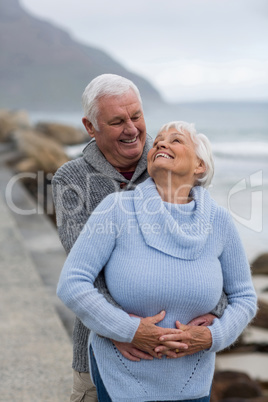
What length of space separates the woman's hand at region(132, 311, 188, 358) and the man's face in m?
0.52

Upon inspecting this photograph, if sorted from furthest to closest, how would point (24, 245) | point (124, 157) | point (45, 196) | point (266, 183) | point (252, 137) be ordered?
point (252, 137), point (266, 183), point (45, 196), point (24, 245), point (124, 157)

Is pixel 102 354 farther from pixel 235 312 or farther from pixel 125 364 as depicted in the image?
pixel 235 312

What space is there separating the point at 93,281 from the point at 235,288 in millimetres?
406

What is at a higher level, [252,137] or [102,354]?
[102,354]

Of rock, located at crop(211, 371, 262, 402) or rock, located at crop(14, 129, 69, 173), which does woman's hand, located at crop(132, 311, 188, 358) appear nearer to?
rock, located at crop(211, 371, 262, 402)

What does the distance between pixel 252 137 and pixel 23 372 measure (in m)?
18.3

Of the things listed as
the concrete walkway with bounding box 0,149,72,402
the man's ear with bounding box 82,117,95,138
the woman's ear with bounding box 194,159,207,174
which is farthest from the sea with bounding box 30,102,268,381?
the concrete walkway with bounding box 0,149,72,402

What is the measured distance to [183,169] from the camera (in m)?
1.62

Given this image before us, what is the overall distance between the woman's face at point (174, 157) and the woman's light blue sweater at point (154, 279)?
60 millimetres

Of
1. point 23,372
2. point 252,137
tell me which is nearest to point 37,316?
point 23,372

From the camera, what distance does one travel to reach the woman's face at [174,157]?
1.61m

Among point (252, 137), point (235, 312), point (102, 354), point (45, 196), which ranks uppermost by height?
point (235, 312)

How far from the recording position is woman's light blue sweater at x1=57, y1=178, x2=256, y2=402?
1536mm

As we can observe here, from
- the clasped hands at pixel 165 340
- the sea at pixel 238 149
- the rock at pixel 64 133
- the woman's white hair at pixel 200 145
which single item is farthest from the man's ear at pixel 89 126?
the rock at pixel 64 133
